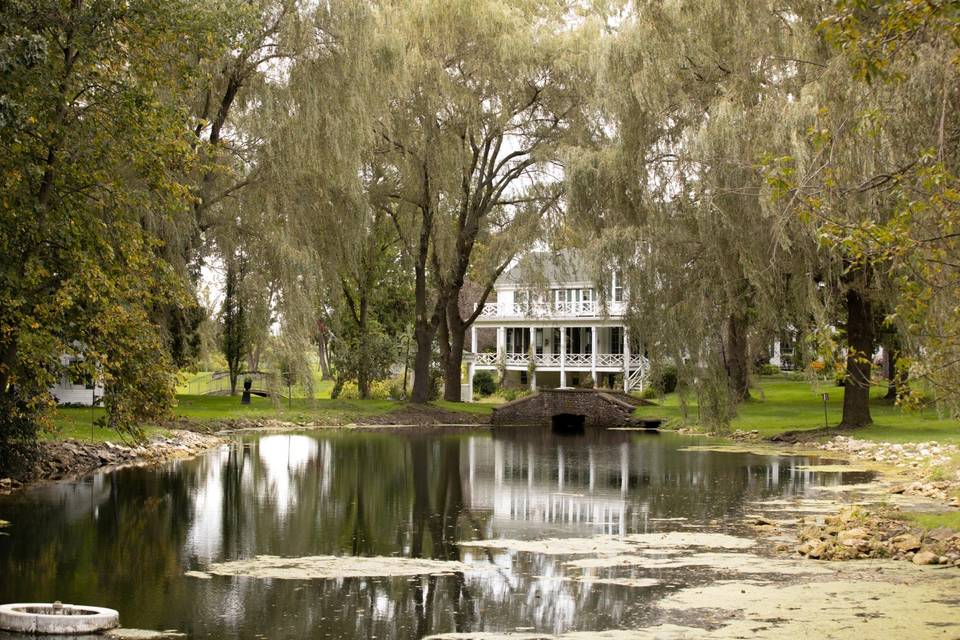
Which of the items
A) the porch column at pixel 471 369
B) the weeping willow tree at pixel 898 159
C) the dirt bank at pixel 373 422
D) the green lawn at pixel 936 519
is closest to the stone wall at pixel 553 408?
the dirt bank at pixel 373 422

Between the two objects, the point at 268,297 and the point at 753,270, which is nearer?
the point at 753,270

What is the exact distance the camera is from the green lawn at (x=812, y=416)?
24.5 m

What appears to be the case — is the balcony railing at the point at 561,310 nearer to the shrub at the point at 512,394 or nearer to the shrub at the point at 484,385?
the shrub at the point at 484,385

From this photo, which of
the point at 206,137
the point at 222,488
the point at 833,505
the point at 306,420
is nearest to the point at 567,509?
the point at 833,505

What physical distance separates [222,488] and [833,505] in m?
9.29

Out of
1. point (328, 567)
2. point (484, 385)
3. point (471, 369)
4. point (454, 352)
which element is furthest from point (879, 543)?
point (484, 385)

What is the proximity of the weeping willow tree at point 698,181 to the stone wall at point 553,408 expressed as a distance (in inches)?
497

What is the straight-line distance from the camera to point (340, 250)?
27.8 metres

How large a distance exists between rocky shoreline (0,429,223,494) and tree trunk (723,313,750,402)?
484 inches

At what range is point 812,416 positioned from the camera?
3212cm

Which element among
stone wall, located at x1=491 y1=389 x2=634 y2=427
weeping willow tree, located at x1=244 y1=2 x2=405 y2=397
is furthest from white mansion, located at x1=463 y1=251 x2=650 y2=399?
weeping willow tree, located at x1=244 y1=2 x2=405 y2=397

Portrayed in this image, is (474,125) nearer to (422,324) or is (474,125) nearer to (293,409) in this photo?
(422,324)

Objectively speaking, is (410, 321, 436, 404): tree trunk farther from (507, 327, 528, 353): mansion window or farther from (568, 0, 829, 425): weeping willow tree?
(507, 327, 528, 353): mansion window

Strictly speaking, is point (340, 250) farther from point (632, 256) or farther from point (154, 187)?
point (154, 187)
